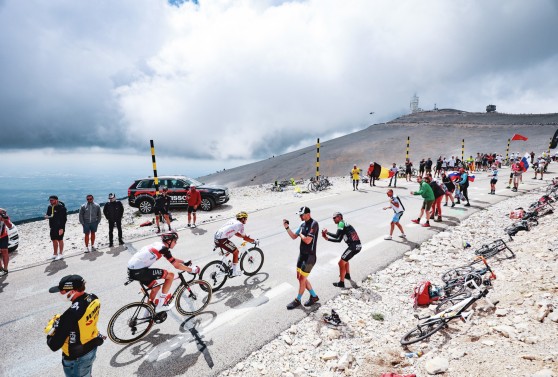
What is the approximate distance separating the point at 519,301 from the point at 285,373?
13.0ft

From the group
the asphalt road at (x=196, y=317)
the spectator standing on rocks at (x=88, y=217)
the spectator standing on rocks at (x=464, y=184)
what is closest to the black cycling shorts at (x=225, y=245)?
the asphalt road at (x=196, y=317)

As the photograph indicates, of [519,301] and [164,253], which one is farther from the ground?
[164,253]

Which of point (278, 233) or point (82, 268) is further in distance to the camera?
point (278, 233)

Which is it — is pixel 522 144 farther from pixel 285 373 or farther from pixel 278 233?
pixel 285 373

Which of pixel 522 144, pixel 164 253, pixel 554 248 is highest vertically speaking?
pixel 522 144

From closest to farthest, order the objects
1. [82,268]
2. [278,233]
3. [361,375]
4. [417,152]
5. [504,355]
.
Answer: [504,355] < [361,375] < [82,268] < [278,233] < [417,152]

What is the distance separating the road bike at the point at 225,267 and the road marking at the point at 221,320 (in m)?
0.99

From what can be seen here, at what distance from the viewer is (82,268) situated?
7.87 meters

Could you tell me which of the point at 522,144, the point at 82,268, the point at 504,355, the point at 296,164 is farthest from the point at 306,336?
the point at 522,144

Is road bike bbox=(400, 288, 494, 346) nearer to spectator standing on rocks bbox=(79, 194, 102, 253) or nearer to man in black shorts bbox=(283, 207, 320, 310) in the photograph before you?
man in black shorts bbox=(283, 207, 320, 310)

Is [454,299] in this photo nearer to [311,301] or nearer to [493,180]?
[311,301]

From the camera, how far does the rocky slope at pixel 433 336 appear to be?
3365 millimetres

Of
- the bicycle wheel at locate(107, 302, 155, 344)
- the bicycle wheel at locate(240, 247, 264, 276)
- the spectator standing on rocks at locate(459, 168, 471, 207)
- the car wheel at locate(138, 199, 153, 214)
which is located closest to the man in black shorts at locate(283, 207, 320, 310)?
the bicycle wheel at locate(240, 247, 264, 276)

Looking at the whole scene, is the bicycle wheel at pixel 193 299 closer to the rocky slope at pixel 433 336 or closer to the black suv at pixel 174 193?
the rocky slope at pixel 433 336
